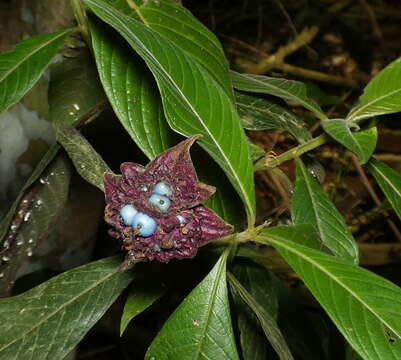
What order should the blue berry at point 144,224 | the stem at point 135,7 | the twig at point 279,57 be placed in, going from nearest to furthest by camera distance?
the blue berry at point 144,224
the stem at point 135,7
the twig at point 279,57

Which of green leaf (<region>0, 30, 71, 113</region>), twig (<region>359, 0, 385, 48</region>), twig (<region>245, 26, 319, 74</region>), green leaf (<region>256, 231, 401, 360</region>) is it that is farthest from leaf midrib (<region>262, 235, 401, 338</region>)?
twig (<region>359, 0, 385, 48</region>)

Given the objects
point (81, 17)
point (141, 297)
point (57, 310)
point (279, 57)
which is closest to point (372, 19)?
point (279, 57)

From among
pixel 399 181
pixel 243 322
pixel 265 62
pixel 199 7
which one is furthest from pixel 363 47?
pixel 243 322

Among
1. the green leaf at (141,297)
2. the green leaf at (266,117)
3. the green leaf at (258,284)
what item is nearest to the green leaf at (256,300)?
the green leaf at (258,284)

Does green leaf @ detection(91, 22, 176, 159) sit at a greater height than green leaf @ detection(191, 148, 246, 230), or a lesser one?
greater

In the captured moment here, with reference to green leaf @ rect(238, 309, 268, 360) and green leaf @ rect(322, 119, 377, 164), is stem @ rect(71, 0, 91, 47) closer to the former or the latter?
green leaf @ rect(322, 119, 377, 164)

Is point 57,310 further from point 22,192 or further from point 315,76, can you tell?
point 315,76

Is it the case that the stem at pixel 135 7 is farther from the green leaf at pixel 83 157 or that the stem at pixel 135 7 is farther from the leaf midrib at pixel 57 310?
the leaf midrib at pixel 57 310
